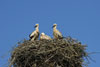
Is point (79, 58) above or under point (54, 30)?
under

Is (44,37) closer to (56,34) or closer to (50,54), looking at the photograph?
(56,34)

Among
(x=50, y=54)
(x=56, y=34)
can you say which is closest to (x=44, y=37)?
(x=56, y=34)

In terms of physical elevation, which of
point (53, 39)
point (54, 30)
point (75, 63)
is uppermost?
point (54, 30)

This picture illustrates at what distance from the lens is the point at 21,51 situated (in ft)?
46.6

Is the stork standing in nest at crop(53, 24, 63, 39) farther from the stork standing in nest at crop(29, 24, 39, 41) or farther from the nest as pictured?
the nest

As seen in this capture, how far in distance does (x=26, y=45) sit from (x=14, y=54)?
50cm

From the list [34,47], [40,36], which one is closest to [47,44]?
[34,47]

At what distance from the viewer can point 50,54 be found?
13898mm


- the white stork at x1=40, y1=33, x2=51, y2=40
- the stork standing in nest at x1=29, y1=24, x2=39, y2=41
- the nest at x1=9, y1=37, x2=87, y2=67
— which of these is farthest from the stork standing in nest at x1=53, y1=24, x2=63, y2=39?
the nest at x1=9, y1=37, x2=87, y2=67

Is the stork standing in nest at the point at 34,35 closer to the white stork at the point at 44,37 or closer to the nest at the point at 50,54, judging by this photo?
the white stork at the point at 44,37

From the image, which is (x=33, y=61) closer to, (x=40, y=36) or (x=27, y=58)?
(x=27, y=58)

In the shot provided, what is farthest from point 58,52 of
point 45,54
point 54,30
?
point 54,30

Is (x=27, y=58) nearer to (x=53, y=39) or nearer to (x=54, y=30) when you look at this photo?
(x=53, y=39)

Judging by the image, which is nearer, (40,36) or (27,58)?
(27,58)
